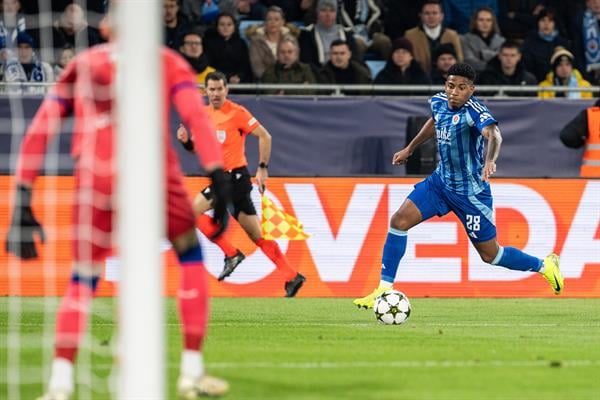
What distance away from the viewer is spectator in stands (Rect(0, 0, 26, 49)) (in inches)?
657

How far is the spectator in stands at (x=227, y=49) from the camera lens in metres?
18.3

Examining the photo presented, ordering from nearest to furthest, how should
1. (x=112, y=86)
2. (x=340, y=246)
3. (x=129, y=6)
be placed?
(x=129, y=6) → (x=112, y=86) → (x=340, y=246)

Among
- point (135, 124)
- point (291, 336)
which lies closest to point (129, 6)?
point (135, 124)

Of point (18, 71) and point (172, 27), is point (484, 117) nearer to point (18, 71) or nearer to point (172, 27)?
point (18, 71)

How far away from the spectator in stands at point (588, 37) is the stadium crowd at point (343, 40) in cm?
1

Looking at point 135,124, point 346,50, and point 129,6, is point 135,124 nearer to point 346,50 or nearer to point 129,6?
point 129,6

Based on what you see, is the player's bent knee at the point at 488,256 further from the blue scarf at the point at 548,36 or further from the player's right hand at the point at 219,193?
the blue scarf at the point at 548,36

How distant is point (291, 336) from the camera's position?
10750 mm

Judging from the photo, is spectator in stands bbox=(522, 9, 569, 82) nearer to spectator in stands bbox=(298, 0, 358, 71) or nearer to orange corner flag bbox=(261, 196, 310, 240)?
spectator in stands bbox=(298, 0, 358, 71)

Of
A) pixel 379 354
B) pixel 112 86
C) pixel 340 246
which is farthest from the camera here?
pixel 340 246

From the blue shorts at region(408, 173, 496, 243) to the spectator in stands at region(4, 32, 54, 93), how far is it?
5.63m

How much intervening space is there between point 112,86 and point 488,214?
6.07 metres

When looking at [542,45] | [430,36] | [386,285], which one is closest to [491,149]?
[386,285]

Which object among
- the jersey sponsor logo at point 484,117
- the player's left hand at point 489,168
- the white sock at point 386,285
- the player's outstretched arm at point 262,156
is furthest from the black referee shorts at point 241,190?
the player's left hand at point 489,168
